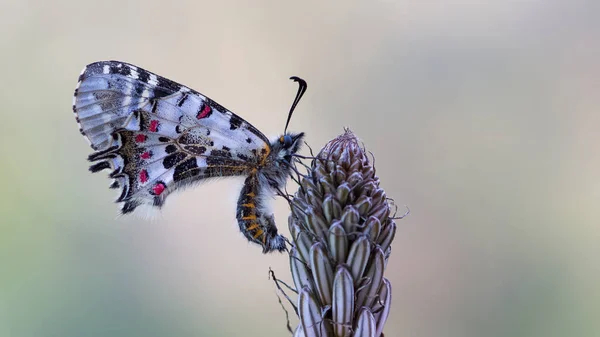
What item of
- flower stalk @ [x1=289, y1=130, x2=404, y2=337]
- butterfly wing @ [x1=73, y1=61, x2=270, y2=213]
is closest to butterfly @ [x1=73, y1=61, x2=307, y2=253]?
butterfly wing @ [x1=73, y1=61, x2=270, y2=213]

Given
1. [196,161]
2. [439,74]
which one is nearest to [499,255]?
[439,74]

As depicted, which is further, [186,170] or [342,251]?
[186,170]

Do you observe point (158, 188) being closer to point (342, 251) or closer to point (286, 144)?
point (286, 144)

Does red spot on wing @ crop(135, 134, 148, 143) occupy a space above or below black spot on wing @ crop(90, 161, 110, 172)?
above

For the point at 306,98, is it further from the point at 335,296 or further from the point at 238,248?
the point at 335,296

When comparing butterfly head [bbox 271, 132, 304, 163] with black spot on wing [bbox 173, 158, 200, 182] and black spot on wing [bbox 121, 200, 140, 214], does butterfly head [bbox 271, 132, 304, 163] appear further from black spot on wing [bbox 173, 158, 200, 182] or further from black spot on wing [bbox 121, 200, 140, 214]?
black spot on wing [bbox 121, 200, 140, 214]

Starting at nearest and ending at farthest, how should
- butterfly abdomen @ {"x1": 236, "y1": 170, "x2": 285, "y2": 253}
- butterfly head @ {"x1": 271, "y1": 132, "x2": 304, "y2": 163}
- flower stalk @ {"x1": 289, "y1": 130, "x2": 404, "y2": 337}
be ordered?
flower stalk @ {"x1": 289, "y1": 130, "x2": 404, "y2": 337}
butterfly abdomen @ {"x1": 236, "y1": 170, "x2": 285, "y2": 253}
butterfly head @ {"x1": 271, "y1": 132, "x2": 304, "y2": 163}

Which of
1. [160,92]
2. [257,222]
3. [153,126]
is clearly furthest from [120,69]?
[257,222]
